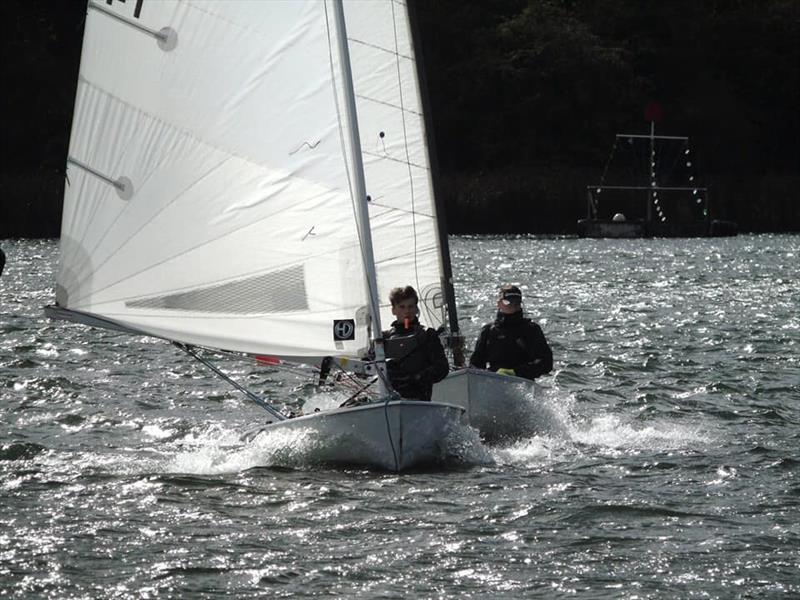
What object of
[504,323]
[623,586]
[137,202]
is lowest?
[623,586]

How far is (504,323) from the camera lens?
13.5m

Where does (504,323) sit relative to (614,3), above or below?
below

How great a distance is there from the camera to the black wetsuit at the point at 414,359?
11.8 m

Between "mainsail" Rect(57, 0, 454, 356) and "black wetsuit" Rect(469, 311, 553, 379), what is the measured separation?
1789 millimetres

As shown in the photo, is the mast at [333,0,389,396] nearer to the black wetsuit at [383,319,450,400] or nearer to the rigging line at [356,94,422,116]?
the black wetsuit at [383,319,450,400]

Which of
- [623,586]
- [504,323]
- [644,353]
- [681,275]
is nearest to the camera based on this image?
[623,586]

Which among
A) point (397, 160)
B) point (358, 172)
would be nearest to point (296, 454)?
point (358, 172)

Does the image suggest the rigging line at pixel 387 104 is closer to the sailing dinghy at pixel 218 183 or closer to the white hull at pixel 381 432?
the sailing dinghy at pixel 218 183

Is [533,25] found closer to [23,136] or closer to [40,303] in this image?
[23,136]

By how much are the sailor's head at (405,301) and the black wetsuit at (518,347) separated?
1806 mm

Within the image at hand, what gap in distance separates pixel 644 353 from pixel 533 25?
51.4 meters

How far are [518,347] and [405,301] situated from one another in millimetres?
2063

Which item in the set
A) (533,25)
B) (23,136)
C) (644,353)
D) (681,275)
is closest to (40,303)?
(644,353)

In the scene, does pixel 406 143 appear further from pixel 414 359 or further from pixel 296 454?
pixel 296 454
